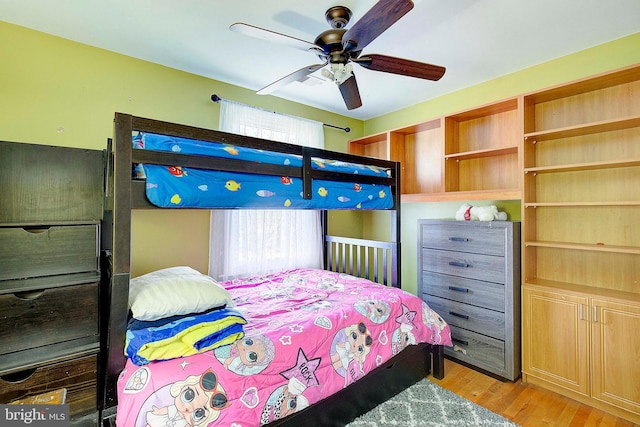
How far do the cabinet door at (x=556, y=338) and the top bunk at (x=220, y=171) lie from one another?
1557 millimetres

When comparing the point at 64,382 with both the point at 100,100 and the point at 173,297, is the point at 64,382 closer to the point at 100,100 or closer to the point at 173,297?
the point at 173,297

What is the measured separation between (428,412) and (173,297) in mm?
1784

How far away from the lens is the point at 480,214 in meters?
2.68

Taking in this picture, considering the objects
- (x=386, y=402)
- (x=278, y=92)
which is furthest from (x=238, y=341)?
(x=278, y=92)

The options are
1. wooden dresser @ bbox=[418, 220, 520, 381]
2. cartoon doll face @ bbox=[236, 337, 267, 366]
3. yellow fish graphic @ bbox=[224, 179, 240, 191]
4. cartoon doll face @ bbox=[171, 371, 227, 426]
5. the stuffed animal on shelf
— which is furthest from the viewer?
the stuffed animal on shelf

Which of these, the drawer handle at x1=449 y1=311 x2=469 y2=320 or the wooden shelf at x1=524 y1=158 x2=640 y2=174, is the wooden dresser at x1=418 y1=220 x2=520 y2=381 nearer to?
the drawer handle at x1=449 y1=311 x2=469 y2=320

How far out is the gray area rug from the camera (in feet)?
6.37

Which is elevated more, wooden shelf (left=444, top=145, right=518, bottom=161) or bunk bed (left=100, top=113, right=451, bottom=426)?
wooden shelf (left=444, top=145, right=518, bottom=161)

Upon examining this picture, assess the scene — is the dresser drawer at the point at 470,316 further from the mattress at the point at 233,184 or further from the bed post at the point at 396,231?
the mattress at the point at 233,184

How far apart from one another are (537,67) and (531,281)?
1790mm

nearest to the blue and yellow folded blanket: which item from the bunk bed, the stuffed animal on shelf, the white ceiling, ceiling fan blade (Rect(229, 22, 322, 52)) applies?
the bunk bed

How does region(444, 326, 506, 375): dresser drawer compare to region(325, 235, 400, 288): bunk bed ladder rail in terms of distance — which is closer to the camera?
region(444, 326, 506, 375): dresser drawer

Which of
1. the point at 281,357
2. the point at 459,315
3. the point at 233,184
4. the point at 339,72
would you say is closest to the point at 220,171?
the point at 233,184

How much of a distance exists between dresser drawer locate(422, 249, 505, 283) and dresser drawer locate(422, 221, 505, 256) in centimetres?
5
